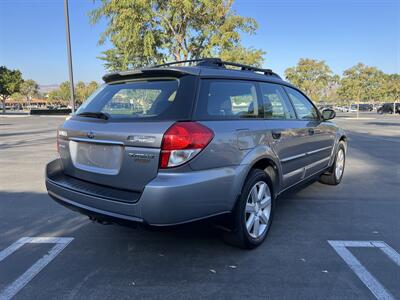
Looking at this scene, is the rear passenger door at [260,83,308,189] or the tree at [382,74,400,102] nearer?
the rear passenger door at [260,83,308,189]

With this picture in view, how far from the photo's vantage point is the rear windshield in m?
3.07

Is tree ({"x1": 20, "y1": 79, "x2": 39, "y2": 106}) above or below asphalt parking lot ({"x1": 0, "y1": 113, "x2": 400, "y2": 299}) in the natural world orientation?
above

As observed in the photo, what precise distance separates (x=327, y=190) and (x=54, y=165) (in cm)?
433

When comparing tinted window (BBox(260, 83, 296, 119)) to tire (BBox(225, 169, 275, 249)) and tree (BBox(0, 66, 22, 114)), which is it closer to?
tire (BBox(225, 169, 275, 249))

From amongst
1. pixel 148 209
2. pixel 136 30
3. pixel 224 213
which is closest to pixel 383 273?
pixel 224 213

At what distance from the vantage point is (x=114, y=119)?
10.7 ft

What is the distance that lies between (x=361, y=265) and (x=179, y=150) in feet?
6.61

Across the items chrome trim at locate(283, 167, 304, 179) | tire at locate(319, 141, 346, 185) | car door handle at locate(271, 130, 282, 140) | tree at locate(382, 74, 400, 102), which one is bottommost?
tire at locate(319, 141, 346, 185)

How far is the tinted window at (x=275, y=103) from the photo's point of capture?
13.3 ft

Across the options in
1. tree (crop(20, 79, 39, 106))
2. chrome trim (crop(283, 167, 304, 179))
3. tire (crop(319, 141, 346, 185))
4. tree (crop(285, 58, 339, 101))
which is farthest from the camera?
tree (crop(20, 79, 39, 106))

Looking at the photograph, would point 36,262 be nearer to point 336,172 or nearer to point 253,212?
point 253,212

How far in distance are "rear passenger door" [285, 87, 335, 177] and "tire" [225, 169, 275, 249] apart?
1121 millimetres

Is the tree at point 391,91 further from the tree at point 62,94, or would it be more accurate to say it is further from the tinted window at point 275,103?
the tree at point 62,94

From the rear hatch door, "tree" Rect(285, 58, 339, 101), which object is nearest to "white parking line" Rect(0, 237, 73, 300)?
the rear hatch door
